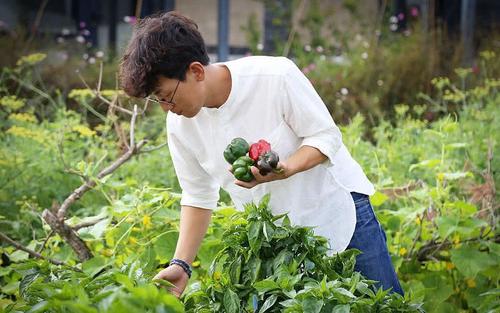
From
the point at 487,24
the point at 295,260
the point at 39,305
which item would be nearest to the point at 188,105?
the point at 295,260

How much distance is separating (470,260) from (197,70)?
1842 mm

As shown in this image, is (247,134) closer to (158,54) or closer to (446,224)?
(158,54)

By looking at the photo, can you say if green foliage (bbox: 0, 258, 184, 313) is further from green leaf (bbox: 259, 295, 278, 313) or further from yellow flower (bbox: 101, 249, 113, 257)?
yellow flower (bbox: 101, 249, 113, 257)

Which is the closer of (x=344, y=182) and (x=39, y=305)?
(x=39, y=305)

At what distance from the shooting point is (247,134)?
9.86 ft

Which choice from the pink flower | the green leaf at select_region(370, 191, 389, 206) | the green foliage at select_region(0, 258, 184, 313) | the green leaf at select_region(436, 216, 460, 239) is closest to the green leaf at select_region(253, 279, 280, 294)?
the green foliage at select_region(0, 258, 184, 313)

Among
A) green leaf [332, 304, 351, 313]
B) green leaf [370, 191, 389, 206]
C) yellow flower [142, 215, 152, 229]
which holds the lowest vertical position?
green leaf [370, 191, 389, 206]

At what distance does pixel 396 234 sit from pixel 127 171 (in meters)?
1.68

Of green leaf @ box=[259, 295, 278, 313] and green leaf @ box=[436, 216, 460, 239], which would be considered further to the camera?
green leaf @ box=[436, 216, 460, 239]

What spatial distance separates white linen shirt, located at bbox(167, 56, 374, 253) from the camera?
2918 millimetres

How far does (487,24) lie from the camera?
423 inches

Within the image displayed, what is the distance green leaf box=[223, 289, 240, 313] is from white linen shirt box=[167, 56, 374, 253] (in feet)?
1.87

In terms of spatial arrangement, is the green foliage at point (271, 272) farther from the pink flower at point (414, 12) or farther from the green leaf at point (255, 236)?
the pink flower at point (414, 12)

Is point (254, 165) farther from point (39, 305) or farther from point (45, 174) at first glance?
point (45, 174)
